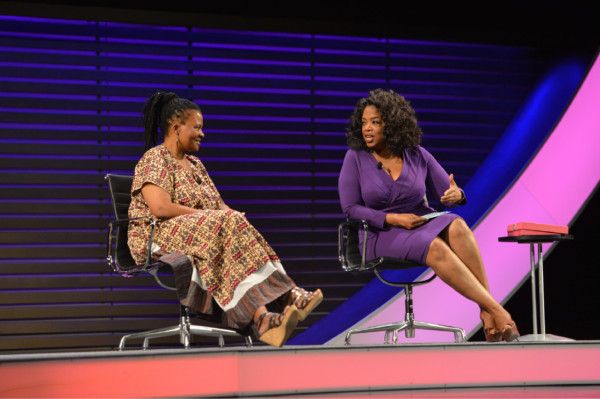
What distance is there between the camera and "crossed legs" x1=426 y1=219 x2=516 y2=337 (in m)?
3.55

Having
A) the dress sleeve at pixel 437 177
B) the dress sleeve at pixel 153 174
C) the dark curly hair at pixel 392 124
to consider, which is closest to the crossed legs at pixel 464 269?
the dress sleeve at pixel 437 177

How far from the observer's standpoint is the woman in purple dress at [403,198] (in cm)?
374

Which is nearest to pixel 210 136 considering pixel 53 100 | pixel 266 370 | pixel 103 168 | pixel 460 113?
pixel 103 168

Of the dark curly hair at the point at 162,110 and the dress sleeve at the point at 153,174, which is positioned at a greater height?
the dark curly hair at the point at 162,110

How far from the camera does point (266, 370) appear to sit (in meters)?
2.79

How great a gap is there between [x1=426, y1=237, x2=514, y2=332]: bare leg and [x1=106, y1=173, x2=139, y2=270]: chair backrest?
162 cm

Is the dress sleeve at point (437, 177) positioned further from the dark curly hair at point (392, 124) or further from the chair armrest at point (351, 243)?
the chair armrest at point (351, 243)

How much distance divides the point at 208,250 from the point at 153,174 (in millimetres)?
638

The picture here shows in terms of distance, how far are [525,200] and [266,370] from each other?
332 centimetres

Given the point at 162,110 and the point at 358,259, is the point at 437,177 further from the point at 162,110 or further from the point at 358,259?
the point at 162,110

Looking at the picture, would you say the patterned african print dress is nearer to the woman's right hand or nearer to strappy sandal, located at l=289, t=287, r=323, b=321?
strappy sandal, located at l=289, t=287, r=323, b=321

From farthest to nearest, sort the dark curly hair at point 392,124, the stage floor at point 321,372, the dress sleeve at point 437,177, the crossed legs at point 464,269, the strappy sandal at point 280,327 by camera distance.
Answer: the dress sleeve at point 437,177, the dark curly hair at point 392,124, the crossed legs at point 464,269, the strappy sandal at point 280,327, the stage floor at point 321,372

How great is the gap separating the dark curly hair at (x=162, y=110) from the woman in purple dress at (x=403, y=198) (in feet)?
3.30

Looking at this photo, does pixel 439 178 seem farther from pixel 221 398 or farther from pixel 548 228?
pixel 221 398
